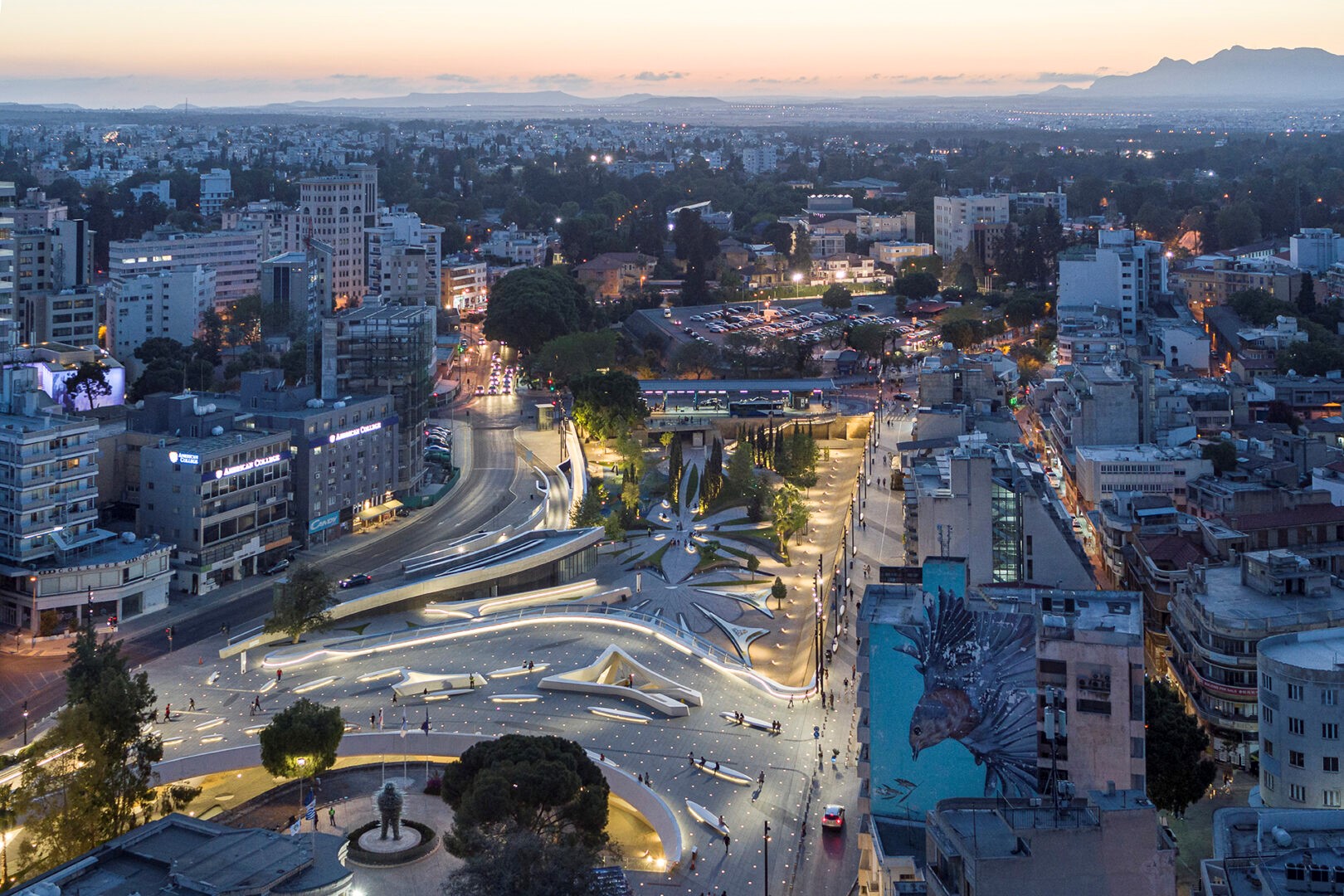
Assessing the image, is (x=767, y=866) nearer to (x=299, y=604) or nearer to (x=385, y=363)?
(x=299, y=604)

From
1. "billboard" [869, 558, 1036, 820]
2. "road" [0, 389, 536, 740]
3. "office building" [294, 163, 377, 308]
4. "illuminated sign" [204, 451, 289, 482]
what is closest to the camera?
"billboard" [869, 558, 1036, 820]

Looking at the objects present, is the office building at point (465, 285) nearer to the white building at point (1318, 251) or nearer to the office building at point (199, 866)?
the white building at point (1318, 251)

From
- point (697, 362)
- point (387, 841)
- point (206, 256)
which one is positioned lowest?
point (387, 841)

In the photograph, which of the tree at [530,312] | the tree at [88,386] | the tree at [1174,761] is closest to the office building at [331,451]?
the tree at [88,386]

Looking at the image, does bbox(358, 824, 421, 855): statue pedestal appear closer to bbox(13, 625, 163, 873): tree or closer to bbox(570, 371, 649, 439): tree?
bbox(13, 625, 163, 873): tree

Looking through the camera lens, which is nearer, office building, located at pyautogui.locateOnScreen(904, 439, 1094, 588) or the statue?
the statue

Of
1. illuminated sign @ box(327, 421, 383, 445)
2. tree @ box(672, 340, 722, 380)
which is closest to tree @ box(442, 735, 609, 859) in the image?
illuminated sign @ box(327, 421, 383, 445)

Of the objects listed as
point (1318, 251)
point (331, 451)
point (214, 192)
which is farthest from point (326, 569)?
point (214, 192)
